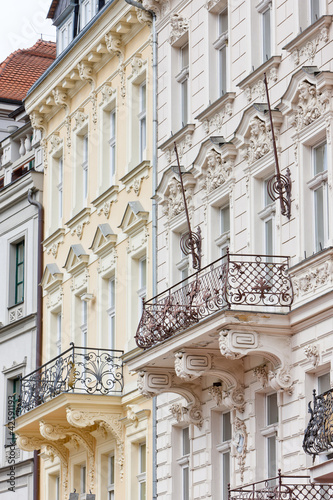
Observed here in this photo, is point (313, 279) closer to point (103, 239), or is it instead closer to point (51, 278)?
point (103, 239)

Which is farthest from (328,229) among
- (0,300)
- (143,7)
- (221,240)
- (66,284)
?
(0,300)

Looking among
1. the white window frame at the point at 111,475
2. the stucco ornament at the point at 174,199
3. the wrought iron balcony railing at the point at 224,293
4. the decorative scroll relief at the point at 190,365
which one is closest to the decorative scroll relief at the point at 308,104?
the wrought iron balcony railing at the point at 224,293

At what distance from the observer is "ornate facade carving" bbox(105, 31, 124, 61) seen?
2831cm

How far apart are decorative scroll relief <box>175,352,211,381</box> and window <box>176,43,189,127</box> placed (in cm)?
560

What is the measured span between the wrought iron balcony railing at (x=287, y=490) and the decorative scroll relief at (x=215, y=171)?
5.33 metres

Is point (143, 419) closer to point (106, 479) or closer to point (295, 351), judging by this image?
point (106, 479)

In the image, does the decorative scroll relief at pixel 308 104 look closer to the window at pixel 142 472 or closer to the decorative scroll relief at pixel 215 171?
the decorative scroll relief at pixel 215 171

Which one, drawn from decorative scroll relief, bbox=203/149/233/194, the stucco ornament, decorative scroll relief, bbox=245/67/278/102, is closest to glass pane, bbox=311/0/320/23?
decorative scroll relief, bbox=245/67/278/102

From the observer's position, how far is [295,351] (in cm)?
1992

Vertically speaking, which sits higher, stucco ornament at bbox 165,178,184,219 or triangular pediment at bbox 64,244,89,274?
triangular pediment at bbox 64,244,89,274

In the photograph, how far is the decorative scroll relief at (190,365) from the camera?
839 inches

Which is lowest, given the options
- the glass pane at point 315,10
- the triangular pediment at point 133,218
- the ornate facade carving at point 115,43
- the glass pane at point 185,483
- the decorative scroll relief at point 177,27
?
the glass pane at point 185,483

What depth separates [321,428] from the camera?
55.4 ft

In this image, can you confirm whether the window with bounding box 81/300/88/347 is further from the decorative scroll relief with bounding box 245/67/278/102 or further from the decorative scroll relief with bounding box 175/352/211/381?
the decorative scroll relief with bounding box 245/67/278/102
